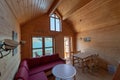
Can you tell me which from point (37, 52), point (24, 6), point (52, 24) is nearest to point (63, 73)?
point (24, 6)

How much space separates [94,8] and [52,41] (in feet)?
11.5

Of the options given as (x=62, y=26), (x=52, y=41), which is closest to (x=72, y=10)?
(x=62, y=26)

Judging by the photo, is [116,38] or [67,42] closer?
[116,38]

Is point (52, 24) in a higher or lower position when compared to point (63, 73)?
higher

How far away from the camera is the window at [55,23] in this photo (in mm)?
6013

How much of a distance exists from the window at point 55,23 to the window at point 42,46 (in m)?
0.85

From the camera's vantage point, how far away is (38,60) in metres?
4.09

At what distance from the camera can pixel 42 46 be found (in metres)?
5.58

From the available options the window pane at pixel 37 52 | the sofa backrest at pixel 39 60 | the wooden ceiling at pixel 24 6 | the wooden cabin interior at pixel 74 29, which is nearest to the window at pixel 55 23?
the wooden cabin interior at pixel 74 29

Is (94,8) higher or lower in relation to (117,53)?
higher

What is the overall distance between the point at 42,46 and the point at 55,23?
2038 millimetres

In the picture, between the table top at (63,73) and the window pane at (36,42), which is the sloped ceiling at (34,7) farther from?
the table top at (63,73)

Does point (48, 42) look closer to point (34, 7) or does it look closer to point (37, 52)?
point (37, 52)

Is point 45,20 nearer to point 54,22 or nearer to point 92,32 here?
point 54,22
